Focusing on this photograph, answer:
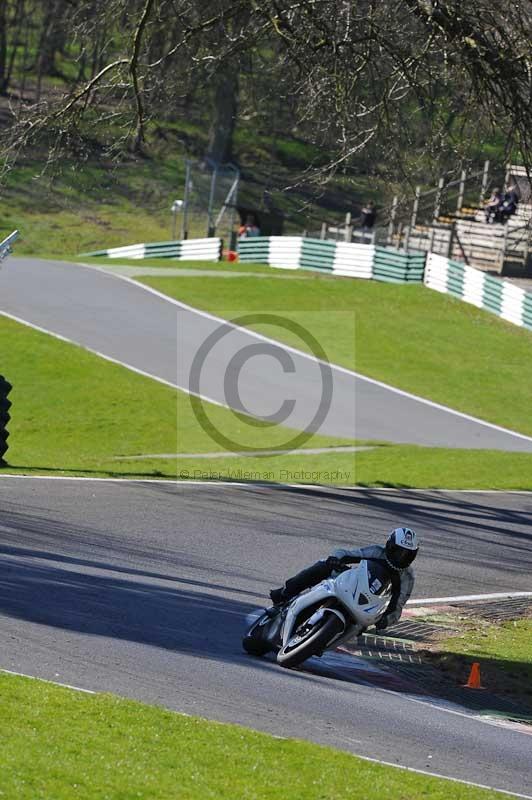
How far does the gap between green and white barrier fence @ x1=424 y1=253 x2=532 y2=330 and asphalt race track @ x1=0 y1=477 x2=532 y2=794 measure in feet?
53.1

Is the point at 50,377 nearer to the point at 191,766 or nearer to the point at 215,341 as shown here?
the point at 215,341

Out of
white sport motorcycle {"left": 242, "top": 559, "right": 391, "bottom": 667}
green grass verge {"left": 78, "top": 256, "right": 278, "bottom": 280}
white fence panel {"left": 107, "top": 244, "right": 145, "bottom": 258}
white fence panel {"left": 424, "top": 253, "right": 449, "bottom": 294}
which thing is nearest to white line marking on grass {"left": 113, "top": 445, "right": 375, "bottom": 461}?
white sport motorcycle {"left": 242, "top": 559, "right": 391, "bottom": 667}

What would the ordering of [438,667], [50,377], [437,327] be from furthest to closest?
[437,327] < [50,377] < [438,667]

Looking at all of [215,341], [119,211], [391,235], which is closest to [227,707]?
[215,341]

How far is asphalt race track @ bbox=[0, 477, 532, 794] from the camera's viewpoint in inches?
326

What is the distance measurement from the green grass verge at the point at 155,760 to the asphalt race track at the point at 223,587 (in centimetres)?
49

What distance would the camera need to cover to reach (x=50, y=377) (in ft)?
85.8

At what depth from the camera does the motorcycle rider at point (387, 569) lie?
9.81 m

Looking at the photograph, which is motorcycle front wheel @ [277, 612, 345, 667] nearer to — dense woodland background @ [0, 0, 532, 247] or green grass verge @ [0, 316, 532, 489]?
dense woodland background @ [0, 0, 532, 247]

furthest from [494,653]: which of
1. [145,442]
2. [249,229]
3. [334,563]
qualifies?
[249,229]

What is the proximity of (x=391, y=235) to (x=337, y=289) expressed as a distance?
277 inches

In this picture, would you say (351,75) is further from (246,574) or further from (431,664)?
(431,664)

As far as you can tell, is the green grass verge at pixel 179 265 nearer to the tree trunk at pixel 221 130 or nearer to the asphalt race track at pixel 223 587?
the tree trunk at pixel 221 130

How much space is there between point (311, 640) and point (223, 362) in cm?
1989
